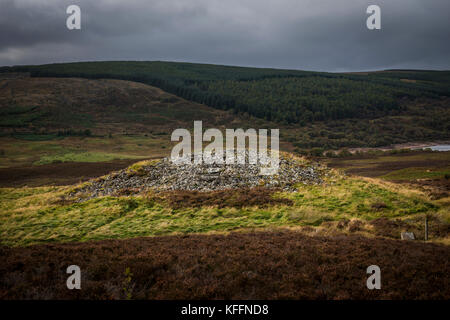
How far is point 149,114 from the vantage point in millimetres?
141375

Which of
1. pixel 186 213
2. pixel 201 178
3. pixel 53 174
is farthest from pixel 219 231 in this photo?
pixel 53 174

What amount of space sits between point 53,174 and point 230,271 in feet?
157

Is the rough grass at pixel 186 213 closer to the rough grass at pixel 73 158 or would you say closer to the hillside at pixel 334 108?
the rough grass at pixel 73 158

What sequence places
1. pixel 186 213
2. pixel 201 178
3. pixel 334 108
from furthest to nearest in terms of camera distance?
pixel 334 108
pixel 201 178
pixel 186 213

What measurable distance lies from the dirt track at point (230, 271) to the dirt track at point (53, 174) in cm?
3336

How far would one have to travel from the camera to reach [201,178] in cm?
2517

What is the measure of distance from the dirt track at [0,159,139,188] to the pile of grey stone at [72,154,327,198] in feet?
51.6

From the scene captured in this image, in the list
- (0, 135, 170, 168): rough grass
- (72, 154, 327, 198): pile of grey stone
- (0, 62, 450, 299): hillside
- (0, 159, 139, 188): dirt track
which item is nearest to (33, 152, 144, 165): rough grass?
(0, 135, 170, 168): rough grass

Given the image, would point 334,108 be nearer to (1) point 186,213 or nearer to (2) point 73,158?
(2) point 73,158

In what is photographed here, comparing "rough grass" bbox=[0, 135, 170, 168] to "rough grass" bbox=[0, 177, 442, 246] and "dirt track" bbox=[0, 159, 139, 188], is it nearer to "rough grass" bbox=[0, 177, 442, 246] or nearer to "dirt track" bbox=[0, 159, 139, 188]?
"dirt track" bbox=[0, 159, 139, 188]

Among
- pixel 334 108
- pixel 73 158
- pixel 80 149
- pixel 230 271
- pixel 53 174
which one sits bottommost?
pixel 53 174

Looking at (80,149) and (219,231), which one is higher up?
(80,149)

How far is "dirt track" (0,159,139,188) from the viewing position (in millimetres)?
38344
